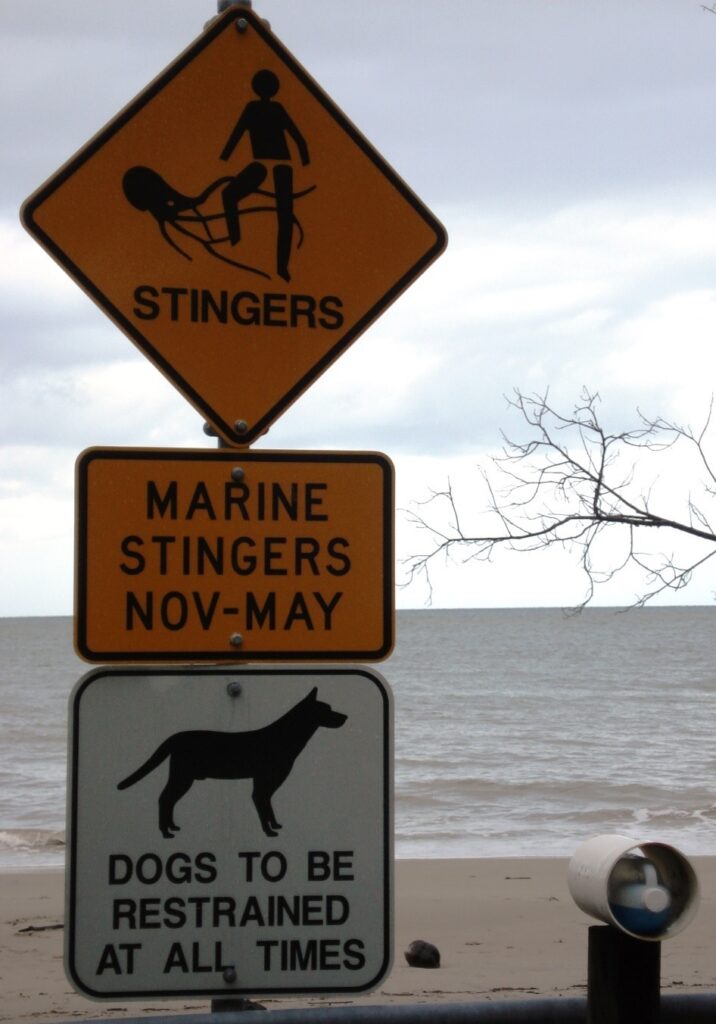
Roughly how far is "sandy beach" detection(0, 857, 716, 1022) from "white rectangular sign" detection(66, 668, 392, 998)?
17.6 feet

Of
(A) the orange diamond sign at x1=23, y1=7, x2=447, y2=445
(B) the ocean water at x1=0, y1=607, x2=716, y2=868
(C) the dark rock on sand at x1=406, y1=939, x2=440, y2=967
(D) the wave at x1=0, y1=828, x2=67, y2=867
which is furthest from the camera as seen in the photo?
(B) the ocean water at x1=0, y1=607, x2=716, y2=868

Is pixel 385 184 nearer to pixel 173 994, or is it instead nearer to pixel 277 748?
pixel 277 748

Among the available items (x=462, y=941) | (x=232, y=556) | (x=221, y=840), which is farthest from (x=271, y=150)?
(x=462, y=941)

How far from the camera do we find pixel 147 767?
6.44 feet

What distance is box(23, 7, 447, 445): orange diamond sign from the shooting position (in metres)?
2.13

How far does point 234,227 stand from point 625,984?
1.31 metres

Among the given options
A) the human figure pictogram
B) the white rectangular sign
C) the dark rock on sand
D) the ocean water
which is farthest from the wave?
the human figure pictogram

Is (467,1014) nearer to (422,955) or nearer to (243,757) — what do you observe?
(243,757)

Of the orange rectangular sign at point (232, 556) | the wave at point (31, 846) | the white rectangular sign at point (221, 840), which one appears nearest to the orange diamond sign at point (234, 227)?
the orange rectangular sign at point (232, 556)

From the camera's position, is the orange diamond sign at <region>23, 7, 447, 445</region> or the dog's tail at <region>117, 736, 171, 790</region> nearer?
the dog's tail at <region>117, 736, 171, 790</region>

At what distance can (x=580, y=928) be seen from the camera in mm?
12539

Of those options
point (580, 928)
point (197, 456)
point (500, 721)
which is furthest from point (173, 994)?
point (500, 721)

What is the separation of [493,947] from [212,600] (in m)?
10.4

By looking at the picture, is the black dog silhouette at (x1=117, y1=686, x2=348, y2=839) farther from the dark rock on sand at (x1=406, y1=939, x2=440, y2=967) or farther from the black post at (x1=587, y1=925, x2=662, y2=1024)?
the dark rock on sand at (x1=406, y1=939, x2=440, y2=967)
